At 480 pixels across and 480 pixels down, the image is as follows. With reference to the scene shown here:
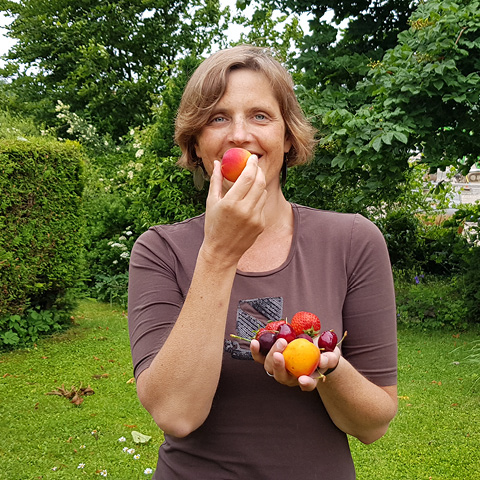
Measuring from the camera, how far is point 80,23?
74.0 feet

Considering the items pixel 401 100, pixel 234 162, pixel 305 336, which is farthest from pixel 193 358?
pixel 401 100

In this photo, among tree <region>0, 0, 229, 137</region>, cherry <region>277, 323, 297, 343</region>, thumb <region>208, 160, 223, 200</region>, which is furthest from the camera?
tree <region>0, 0, 229, 137</region>

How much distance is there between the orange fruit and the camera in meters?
1.17

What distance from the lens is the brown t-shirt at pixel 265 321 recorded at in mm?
1368

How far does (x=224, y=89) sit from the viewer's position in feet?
5.15

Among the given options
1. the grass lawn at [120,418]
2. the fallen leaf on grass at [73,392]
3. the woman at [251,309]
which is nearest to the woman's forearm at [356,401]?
the woman at [251,309]

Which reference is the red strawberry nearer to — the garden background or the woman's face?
the woman's face

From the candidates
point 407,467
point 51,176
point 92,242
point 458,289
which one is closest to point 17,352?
point 51,176

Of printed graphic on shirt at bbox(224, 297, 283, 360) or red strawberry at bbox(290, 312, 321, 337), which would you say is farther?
printed graphic on shirt at bbox(224, 297, 283, 360)

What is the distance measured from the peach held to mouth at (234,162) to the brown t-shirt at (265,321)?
24 cm

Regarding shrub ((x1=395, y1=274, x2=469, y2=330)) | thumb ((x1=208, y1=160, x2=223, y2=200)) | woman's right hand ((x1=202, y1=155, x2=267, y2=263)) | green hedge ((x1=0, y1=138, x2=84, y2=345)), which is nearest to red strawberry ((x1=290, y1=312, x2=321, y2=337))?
woman's right hand ((x1=202, y1=155, x2=267, y2=263))

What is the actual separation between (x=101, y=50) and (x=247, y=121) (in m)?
22.5

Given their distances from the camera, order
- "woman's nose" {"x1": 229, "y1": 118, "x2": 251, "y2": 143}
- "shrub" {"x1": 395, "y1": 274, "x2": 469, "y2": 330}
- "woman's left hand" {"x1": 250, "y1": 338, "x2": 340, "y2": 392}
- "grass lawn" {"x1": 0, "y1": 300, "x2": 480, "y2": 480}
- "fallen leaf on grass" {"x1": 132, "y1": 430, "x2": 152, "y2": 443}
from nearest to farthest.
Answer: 1. "woman's left hand" {"x1": 250, "y1": 338, "x2": 340, "y2": 392}
2. "woman's nose" {"x1": 229, "y1": 118, "x2": 251, "y2": 143}
3. "grass lawn" {"x1": 0, "y1": 300, "x2": 480, "y2": 480}
4. "fallen leaf on grass" {"x1": 132, "y1": 430, "x2": 152, "y2": 443}
5. "shrub" {"x1": 395, "y1": 274, "x2": 469, "y2": 330}

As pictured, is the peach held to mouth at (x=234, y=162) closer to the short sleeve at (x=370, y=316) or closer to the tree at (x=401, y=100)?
the short sleeve at (x=370, y=316)
